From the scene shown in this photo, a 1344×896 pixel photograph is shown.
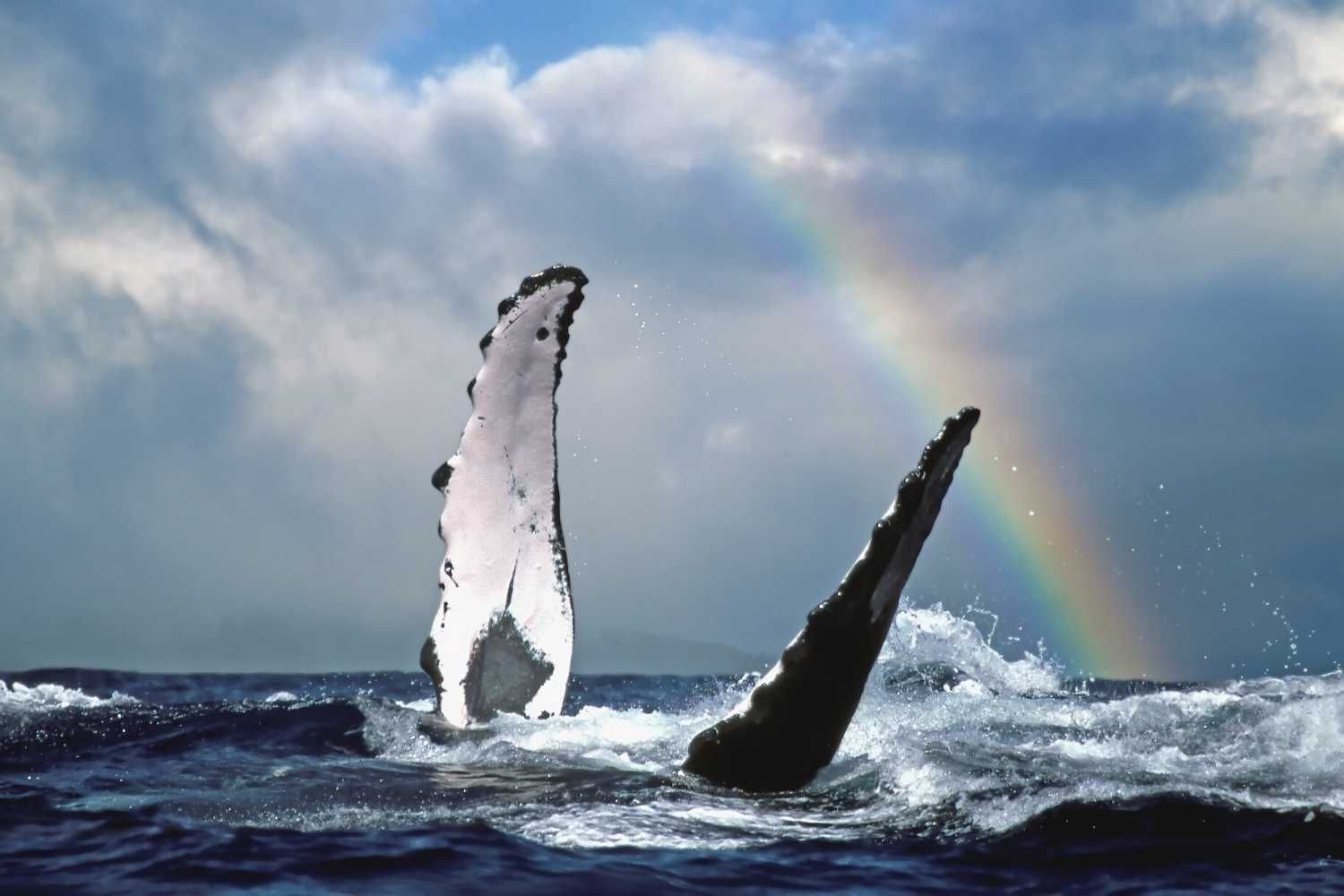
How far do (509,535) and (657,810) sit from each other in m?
3.34

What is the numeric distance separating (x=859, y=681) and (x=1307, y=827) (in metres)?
2.21

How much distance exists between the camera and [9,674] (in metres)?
23.4

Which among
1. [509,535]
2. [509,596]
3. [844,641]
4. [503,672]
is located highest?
[509,535]

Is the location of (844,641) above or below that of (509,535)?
below

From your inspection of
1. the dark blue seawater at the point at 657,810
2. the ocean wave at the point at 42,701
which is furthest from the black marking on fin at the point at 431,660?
the ocean wave at the point at 42,701

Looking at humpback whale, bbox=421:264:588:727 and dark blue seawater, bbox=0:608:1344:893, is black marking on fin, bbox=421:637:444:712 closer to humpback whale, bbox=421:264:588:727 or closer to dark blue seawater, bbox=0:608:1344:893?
humpback whale, bbox=421:264:588:727

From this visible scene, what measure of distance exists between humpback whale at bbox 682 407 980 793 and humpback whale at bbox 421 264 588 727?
2781 millimetres

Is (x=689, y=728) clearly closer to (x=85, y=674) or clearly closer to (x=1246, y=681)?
(x=1246, y=681)

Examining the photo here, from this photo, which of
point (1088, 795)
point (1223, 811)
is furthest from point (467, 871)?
point (1223, 811)

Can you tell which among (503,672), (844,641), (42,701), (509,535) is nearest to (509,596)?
(509,535)

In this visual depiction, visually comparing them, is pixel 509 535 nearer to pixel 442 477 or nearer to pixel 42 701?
pixel 442 477

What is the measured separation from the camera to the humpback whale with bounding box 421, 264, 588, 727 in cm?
908

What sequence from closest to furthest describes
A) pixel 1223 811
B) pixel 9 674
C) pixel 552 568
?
1. pixel 1223 811
2. pixel 552 568
3. pixel 9 674

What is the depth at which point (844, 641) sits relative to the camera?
21.1 ft
